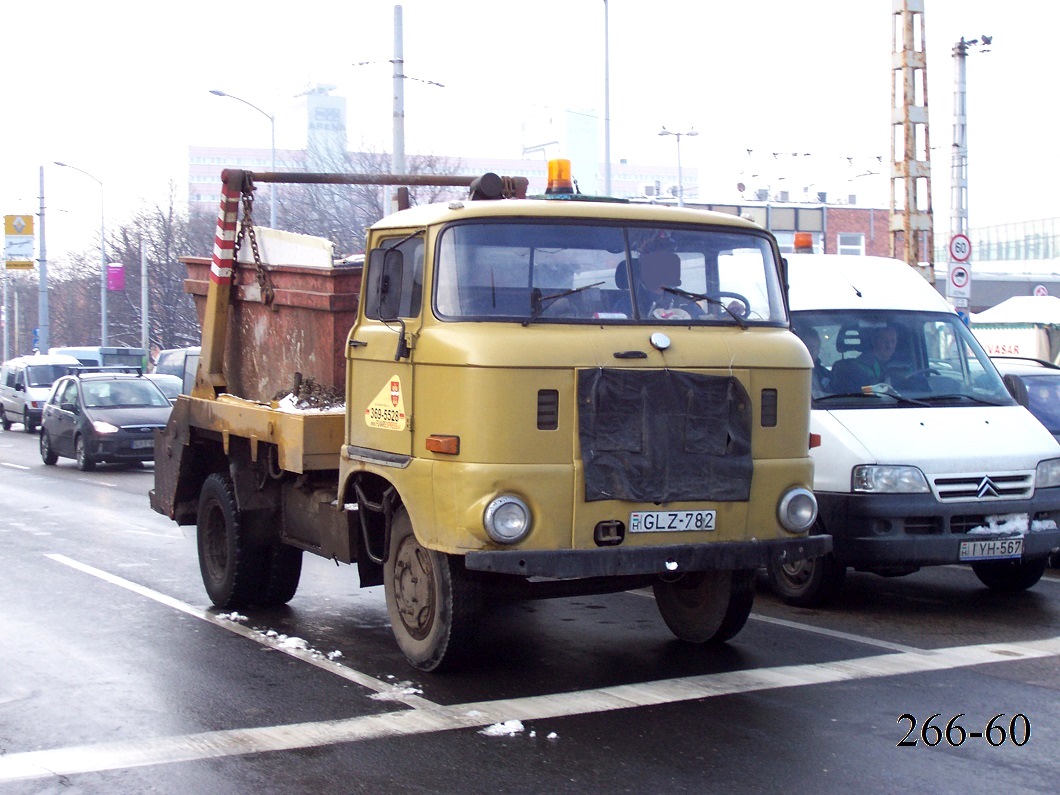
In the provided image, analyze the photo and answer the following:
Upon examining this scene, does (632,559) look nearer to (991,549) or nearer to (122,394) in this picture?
(991,549)

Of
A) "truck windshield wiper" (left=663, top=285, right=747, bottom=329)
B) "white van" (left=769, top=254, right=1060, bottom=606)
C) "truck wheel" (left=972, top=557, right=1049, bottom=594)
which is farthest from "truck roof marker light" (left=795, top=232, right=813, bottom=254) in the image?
"truck windshield wiper" (left=663, top=285, right=747, bottom=329)

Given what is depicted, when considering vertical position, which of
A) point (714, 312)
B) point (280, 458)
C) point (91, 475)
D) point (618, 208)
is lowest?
point (91, 475)

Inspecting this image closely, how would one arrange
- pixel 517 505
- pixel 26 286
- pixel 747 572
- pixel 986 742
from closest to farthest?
pixel 986 742
pixel 517 505
pixel 747 572
pixel 26 286

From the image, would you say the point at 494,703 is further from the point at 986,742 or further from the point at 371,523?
the point at 986,742

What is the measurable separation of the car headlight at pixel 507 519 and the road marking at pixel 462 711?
85cm

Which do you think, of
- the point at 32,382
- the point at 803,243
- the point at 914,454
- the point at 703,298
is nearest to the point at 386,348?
the point at 703,298

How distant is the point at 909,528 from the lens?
8.48 m

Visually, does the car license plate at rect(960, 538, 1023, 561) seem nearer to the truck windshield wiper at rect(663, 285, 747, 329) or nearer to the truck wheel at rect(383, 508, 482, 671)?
the truck windshield wiper at rect(663, 285, 747, 329)

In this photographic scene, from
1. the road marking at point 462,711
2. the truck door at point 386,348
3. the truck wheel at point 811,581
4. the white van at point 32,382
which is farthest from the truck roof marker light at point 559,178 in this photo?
the white van at point 32,382

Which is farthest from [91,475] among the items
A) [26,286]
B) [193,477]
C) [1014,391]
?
[26,286]

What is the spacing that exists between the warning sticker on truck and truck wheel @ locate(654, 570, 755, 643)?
180 cm

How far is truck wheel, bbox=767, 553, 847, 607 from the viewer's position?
8828mm

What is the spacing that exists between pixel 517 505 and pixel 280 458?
228 cm

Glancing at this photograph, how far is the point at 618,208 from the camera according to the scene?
6.81 meters
